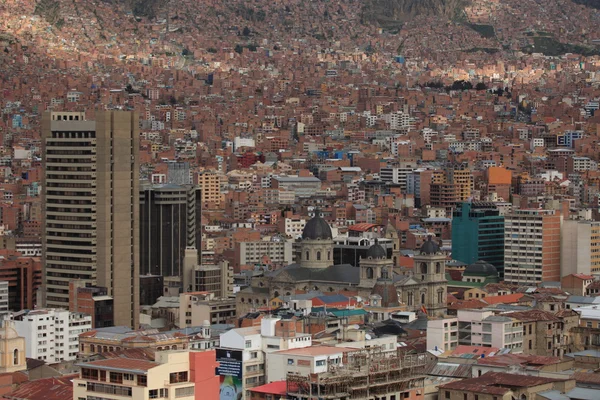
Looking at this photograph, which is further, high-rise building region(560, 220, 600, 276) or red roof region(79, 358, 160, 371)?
high-rise building region(560, 220, 600, 276)

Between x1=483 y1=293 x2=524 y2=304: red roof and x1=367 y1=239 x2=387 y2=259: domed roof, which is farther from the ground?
x1=367 y1=239 x2=387 y2=259: domed roof

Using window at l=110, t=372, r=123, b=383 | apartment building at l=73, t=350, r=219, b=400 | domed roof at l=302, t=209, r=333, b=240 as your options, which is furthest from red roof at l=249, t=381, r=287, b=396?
domed roof at l=302, t=209, r=333, b=240

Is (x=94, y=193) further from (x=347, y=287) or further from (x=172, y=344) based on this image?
(x=172, y=344)

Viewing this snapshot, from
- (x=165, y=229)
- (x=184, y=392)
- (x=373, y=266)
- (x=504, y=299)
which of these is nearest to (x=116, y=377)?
(x=184, y=392)

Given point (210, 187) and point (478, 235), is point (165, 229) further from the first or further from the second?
point (210, 187)

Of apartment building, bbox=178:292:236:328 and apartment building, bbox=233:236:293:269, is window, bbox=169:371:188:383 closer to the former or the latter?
apartment building, bbox=178:292:236:328

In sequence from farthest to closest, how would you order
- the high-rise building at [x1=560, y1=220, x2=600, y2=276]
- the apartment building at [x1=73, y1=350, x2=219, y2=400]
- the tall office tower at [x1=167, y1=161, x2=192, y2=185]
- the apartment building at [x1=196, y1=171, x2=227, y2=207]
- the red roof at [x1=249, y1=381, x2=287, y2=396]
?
the apartment building at [x1=196, y1=171, x2=227, y2=207]
the tall office tower at [x1=167, y1=161, x2=192, y2=185]
the high-rise building at [x1=560, y1=220, x2=600, y2=276]
the red roof at [x1=249, y1=381, x2=287, y2=396]
the apartment building at [x1=73, y1=350, x2=219, y2=400]
